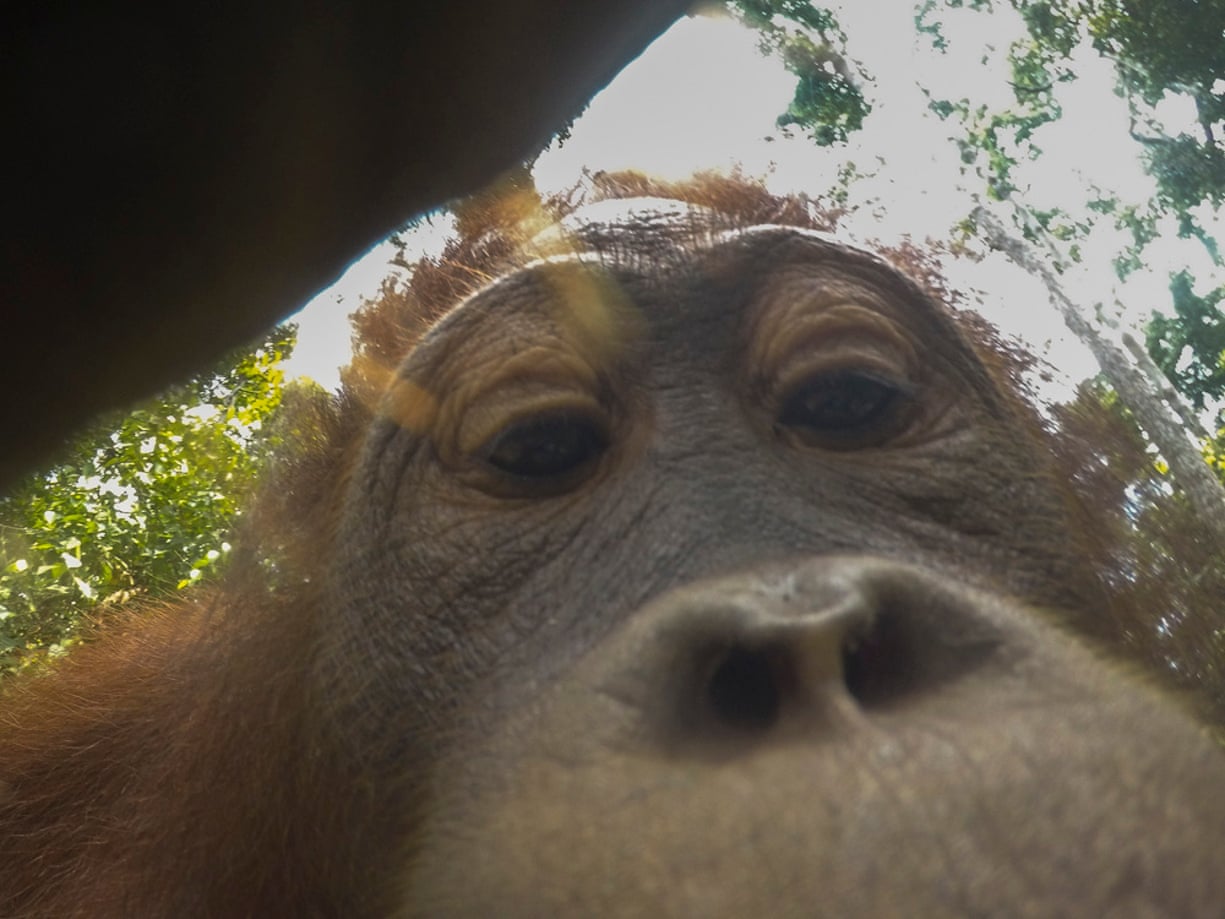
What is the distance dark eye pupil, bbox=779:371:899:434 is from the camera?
254 centimetres

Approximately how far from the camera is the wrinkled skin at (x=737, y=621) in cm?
141

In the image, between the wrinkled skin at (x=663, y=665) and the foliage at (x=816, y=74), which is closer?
the wrinkled skin at (x=663, y=665)

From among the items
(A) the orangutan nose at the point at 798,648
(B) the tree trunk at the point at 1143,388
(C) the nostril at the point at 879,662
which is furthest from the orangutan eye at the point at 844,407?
(B) the tree trunk at the point at 1143,388

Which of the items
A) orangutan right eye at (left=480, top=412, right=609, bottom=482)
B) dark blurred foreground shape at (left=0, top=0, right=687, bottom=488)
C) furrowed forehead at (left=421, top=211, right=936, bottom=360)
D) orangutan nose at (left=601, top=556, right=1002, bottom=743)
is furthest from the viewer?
furrowed forehead at (left=421, top=211, right=936, bottom=360)

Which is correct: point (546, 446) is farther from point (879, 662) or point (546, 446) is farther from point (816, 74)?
point (816, 74)

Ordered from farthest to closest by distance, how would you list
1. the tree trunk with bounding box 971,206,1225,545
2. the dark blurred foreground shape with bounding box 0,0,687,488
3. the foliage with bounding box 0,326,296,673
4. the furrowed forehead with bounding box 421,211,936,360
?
the tree trunk with bounding box 971,206,1225,545 < the foliage with bounding box 0,326,296,673 < the furrowed forehead with bounding box 421,211,936,360 < the dark blurred foreground shape with bounding box 0,0,687,488

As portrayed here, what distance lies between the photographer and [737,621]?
5.51 feet

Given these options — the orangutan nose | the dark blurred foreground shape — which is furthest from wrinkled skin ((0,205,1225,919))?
the dark blurred foreground shape

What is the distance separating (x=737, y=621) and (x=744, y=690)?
4.3 inches

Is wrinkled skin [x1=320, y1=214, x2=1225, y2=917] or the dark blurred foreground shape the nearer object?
the dark blurred foreground shape

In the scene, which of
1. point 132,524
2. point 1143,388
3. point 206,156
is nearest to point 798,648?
point 206,156

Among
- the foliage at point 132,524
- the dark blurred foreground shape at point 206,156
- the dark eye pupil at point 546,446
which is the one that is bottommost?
the dark blurred foreground shape at point 206,156

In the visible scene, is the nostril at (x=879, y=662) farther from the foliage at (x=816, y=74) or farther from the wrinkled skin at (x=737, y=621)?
the foliage at (x=816, y=74)

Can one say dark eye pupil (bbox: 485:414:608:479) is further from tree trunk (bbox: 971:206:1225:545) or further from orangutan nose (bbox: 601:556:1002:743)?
tree trunk (bbox: 971:206:1225:545)
